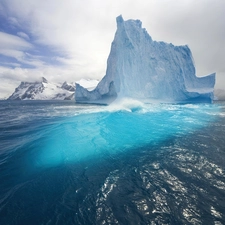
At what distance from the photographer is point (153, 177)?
446 centimetres

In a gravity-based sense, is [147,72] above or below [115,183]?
above

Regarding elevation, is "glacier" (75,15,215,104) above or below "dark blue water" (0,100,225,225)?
above

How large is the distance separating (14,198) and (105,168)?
8.50ft

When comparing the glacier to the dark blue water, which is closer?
the dark blue water

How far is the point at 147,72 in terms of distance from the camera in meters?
30.3

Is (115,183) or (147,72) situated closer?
(115,183)

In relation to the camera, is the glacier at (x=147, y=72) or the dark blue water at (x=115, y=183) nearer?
the dark blue water at (x=115, y=183)

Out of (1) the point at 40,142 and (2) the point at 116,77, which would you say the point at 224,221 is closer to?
(1) the point at 40,142

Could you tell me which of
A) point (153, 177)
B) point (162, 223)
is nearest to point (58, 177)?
point (153, 177)

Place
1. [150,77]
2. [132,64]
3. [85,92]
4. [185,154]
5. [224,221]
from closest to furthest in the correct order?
[224,221] < [185,154] < [132,64] < [150,77] < [85,92]

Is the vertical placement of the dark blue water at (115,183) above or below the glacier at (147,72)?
below

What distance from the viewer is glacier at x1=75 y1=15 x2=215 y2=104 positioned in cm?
2733

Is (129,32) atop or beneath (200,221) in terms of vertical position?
atop

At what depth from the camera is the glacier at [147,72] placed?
27.3m
